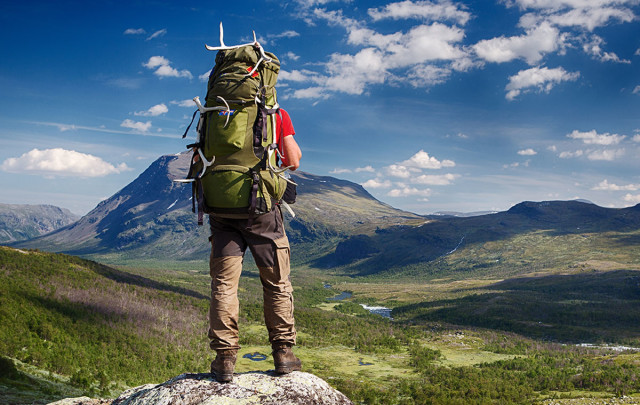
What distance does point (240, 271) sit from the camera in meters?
8.63

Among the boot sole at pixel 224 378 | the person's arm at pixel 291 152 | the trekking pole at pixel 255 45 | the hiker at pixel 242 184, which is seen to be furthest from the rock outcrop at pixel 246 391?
the trekking pole at pixel 255 45

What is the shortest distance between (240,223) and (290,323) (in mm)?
2291

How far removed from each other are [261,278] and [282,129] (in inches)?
121

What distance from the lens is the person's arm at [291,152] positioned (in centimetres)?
885

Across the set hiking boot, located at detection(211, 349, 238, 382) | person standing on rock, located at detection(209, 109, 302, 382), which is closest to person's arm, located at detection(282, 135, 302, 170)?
person standing on rock, located at detection(209, 109, 302, 382)

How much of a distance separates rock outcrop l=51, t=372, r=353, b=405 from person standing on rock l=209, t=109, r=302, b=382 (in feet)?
0.87

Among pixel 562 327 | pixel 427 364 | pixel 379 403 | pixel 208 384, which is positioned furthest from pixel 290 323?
pixel 562 327

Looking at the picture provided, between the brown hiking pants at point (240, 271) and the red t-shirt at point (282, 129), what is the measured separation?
1301mm

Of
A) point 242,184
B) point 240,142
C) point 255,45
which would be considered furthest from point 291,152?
point 255,45

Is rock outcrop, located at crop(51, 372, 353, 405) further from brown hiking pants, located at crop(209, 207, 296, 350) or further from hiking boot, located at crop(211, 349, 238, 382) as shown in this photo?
brown hiking pants, located at crop(209, 207, 296, 350)

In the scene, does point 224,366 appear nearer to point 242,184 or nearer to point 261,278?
point 261,278

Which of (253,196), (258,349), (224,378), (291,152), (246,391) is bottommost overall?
(258,349)

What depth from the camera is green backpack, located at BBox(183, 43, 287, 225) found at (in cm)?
827

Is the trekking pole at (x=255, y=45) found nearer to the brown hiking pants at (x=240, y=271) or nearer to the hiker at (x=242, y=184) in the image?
the hiker at (x=242, y=184)
